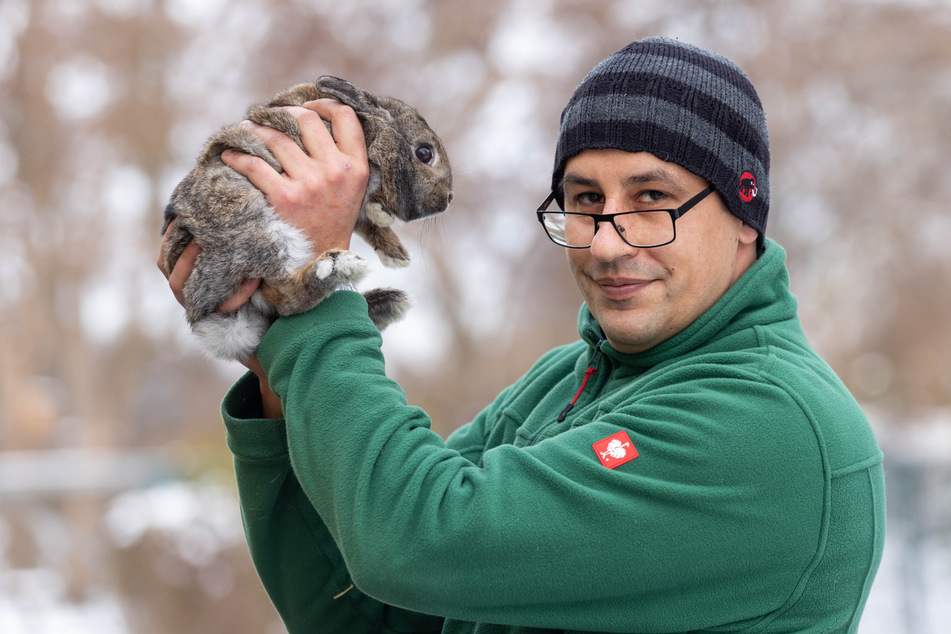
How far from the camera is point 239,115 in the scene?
5.59m

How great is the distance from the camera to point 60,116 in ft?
22.0

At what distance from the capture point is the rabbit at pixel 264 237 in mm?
1570

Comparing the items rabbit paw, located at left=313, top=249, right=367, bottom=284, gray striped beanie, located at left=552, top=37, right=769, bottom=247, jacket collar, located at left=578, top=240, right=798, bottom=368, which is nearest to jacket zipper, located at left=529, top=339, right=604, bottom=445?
jacket collar, located at left=578, top=240, right=798, bottom=368

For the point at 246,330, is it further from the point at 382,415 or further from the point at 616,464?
the point at 616,464

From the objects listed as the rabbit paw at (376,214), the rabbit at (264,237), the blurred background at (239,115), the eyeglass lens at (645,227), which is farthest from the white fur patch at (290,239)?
the blurred background at (239,115)

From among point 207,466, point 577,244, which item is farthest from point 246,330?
point 207,466

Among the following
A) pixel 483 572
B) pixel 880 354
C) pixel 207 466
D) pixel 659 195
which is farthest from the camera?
pixel 880 354

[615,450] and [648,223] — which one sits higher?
[648,223]

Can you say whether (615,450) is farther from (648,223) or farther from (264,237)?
(264,237)

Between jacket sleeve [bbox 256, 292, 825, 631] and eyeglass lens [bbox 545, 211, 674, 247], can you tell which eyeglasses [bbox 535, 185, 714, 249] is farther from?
jacket sleeve [bbox 256, 292, 825, 631]

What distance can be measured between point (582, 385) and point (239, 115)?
4476mm

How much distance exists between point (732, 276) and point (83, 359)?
7061 mm

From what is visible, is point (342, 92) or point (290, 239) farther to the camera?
point (342, 92)

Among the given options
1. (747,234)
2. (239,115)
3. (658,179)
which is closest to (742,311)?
(747,234)
